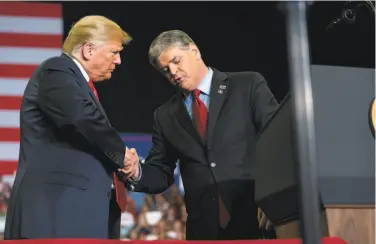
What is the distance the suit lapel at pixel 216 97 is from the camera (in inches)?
80.5

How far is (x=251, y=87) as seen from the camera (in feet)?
6.91

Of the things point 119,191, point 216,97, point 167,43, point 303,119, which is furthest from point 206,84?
point 303,119

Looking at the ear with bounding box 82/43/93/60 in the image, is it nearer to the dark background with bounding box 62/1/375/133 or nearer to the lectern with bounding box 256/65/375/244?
the lectern with bounding box 256/65/375/244

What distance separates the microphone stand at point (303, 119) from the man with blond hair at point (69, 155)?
98cm

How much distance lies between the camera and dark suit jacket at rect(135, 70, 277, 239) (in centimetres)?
200

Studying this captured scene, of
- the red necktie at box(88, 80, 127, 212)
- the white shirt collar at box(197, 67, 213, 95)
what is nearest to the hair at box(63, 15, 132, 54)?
the red necktie at box(88, 80, 127, 212)

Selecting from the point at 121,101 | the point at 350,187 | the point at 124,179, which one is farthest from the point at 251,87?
the point at 121,101

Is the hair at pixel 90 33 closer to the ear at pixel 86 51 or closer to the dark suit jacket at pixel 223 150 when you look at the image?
the ear at pixel 86 51

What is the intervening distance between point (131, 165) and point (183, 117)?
0.22m

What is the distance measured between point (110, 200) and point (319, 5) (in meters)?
2.37

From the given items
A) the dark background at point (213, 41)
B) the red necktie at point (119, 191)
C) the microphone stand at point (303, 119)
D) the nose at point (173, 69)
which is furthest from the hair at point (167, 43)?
the dark background at point (213, 41)

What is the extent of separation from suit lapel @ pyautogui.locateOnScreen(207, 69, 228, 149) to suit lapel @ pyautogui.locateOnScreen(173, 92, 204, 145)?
5 cm

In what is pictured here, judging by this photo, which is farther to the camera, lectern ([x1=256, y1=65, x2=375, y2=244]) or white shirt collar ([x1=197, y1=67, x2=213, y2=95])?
white shirt collar ([x1=197, y1=67, x2=213, y2=95])

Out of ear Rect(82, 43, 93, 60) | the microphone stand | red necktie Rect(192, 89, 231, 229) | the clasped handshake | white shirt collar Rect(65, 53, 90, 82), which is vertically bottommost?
the microphone stand
